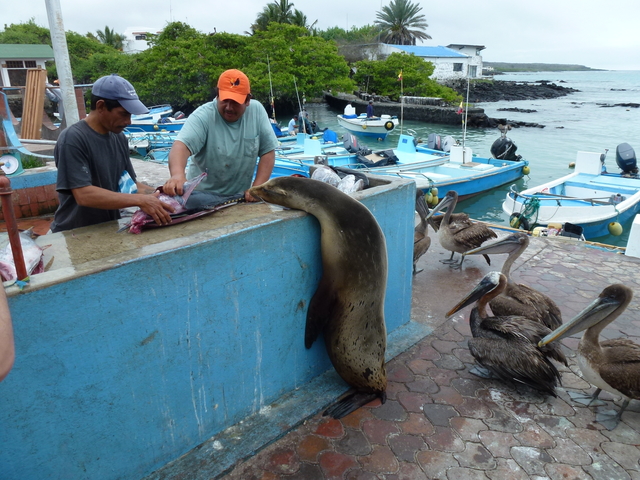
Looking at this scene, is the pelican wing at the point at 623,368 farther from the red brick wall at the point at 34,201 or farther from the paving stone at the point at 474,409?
the red brick wall at the point at 34,201

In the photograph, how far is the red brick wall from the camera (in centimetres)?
641

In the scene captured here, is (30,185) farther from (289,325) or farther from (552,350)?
(552,350)

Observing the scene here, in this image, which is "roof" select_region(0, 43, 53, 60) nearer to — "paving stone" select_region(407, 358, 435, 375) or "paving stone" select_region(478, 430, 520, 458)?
"paving stone" select_region(407, 358, 435, 375)

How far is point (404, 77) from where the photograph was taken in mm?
45125

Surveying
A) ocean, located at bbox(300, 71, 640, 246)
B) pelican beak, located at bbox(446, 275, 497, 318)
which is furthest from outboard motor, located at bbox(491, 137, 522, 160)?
pelican beak, located at bbox(446, 275, 497, 318)

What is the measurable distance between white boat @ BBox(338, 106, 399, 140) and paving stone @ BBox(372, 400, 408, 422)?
27.1 m

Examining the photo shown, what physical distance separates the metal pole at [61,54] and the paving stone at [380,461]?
679 centimetres

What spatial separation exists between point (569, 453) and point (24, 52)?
43656 millimetres

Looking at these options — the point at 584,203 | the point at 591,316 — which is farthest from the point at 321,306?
the point at 584,203

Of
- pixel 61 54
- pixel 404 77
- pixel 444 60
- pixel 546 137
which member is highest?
pixel 444 60

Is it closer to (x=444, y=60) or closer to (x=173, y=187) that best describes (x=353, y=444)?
(x=173, y=187)

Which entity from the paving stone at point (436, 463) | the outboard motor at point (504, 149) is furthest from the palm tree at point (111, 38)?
the paving stone at point (436, 463)

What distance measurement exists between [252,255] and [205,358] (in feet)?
2.25

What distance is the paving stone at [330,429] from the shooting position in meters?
3.10
